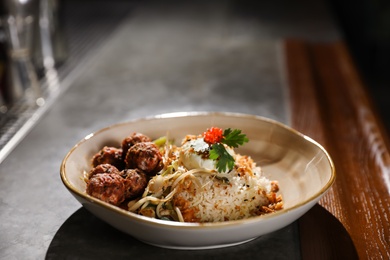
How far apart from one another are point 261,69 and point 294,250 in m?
1.49

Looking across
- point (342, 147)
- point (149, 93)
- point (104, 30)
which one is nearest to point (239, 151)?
point (342, 147)

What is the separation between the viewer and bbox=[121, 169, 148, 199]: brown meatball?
1207 mm

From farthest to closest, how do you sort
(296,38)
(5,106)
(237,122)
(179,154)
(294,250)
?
(296,38) < (5,106) < (237,122) < (179,154) < (294,250)

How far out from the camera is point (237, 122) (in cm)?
155

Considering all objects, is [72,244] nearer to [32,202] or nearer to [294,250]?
[32,202]

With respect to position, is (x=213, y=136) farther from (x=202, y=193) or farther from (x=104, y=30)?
(x=104, y=30)

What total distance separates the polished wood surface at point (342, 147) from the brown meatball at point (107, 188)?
401 millimetres

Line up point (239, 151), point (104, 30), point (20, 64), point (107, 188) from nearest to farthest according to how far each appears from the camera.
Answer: point (107, 188)
point (239, 151)
point (20, 64)
point (104, 30)

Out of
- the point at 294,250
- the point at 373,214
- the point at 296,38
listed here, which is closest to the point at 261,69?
the point at 296,38

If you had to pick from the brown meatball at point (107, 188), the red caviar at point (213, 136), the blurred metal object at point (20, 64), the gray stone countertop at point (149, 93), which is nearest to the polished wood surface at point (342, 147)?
the gray stone countertop at point (149, 93)

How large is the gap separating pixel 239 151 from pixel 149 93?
82cm

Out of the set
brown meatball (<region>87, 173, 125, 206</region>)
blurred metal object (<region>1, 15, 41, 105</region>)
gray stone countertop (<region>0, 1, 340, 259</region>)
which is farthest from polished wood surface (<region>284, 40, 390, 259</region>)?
blurred metal object (<region>1, 15, 41, 105</region>)

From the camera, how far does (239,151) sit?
154 centimetres

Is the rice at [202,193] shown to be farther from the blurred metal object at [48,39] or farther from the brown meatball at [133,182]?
the blurred metal object at [48,39]
